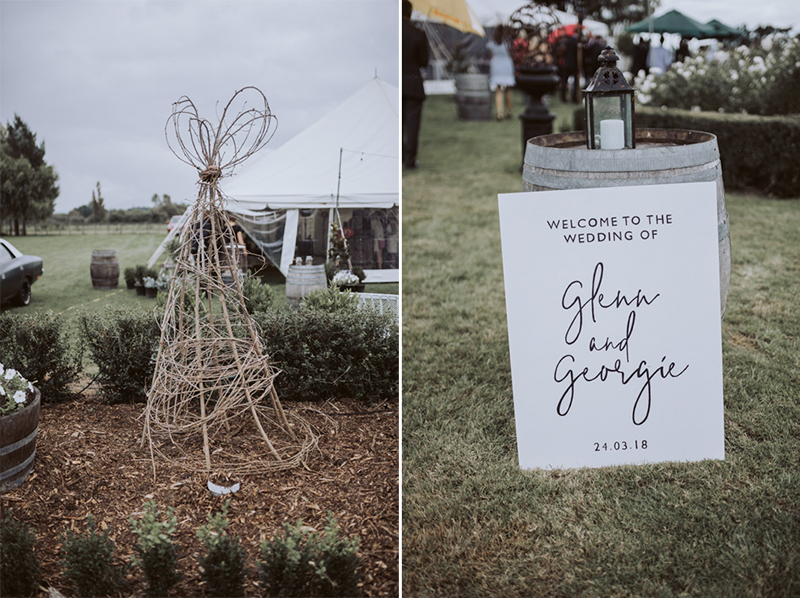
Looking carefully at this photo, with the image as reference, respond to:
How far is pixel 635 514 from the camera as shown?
2.50 m

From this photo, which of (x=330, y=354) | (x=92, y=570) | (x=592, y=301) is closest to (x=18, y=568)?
(x=92, y=570)

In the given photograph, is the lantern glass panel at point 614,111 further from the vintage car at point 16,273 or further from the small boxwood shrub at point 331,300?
the vintage car at point 16,273

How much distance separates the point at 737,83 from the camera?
8523 millimetres

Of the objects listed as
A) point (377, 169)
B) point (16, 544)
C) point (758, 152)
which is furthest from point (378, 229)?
point (758, 152)

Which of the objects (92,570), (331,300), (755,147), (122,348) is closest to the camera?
(92,570)

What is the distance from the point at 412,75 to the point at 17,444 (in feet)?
21.4

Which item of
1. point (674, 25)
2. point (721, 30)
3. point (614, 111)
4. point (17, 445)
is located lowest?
point (17, 445)

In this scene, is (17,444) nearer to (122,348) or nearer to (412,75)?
(122,348)

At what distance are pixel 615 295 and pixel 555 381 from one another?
1.33 ft

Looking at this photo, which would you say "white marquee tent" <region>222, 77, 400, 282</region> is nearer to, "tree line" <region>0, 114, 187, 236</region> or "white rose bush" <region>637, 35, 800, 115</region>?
"tree line" <region>0, 114, 187, 236</region>

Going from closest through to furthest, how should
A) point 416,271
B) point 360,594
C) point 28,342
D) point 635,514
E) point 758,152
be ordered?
point 360,594 < point 635,514 < point 28,342 < point 416,271 < point 758,152

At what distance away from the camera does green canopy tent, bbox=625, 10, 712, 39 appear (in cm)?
1555

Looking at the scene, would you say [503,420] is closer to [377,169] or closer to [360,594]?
[360,594]

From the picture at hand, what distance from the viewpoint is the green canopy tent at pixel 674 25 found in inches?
612
